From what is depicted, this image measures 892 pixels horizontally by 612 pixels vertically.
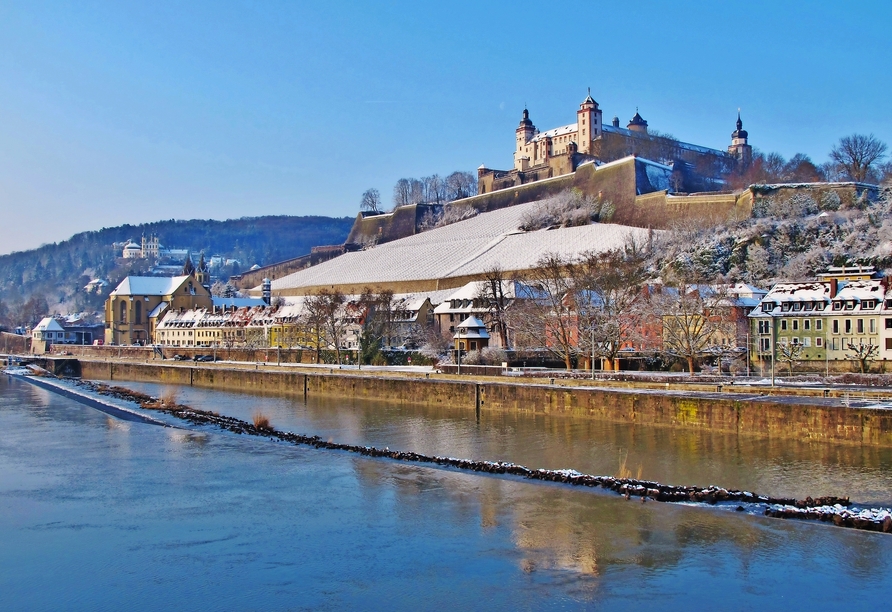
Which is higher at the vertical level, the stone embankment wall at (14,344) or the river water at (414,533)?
the stone embankment wall at (14,344)

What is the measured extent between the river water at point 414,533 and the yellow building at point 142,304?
6813cm

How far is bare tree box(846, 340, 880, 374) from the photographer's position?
34.2 metres

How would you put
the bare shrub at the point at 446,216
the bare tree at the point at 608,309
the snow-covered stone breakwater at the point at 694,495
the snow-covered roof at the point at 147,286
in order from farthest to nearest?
the bare shrub at the point at 446,216 < the snow-covered roof at the point at 147,286 < the bare tree at the point at 608,309 < the snow-covered stone breakwater at the point at 694,495

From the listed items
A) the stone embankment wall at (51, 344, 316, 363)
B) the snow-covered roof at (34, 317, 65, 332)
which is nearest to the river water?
the stone embankment wall at (51, 344, 316, 363)

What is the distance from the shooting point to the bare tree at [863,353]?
34228 mm

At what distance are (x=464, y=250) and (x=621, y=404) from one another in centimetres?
5632

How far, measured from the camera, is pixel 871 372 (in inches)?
1328

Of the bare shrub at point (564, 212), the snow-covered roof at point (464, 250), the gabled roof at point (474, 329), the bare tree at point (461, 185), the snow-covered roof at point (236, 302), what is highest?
the bare tree at point (461, 185)

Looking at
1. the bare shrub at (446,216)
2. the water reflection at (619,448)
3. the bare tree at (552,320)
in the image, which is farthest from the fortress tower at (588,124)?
the water reflection at (619,448)

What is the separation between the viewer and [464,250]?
83.8 meters

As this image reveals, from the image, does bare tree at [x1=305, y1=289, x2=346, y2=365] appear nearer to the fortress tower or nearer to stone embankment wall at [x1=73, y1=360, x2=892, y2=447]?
stone embankment wall at [x1=73, y1=360, x2=892, y2=447]

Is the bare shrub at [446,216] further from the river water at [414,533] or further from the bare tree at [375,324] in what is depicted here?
the river water at [414,533]

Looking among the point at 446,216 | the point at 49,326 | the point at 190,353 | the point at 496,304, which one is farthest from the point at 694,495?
the point at 49,326

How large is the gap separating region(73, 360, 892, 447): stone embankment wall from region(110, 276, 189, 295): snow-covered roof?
46.5 m
